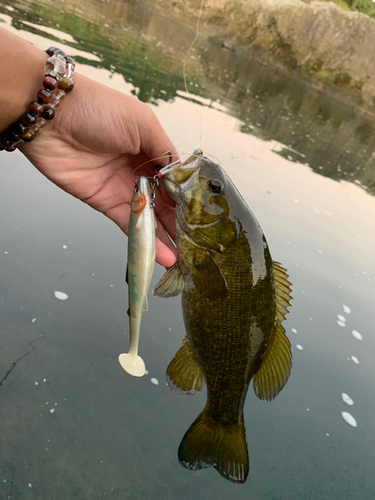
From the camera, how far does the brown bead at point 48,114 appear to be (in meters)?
1.64

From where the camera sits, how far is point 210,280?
5.21 feet

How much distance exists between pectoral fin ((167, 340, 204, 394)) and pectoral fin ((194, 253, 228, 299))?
33 centimetres

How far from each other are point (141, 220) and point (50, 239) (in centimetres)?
199

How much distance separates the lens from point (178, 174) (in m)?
1.54

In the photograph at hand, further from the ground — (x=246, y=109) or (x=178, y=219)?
(x=178, y=219)

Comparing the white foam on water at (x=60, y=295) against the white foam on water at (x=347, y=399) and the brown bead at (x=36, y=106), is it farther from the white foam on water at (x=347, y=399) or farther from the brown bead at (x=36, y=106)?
the white foam on water at (x=347, y=399)

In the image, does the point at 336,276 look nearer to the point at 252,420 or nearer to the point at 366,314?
the point at 366,314

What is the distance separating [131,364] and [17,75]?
1.26 m

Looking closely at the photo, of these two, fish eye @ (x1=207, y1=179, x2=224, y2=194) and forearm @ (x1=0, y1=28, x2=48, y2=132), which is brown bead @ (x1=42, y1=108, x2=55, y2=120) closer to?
forearm @ (x1=0, y1=28, x2=48, y2=132)

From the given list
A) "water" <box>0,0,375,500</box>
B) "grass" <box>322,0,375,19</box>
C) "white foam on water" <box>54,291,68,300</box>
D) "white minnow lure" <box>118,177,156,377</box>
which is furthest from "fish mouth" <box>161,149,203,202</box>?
"grass" <box>322,0,375,19</box>

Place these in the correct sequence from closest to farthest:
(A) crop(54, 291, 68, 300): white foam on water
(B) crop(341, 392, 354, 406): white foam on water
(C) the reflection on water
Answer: (A) crop(54, 291, 68, 300): white foam on water < (B) crop(341, 392, 354, 406): white foam on water < (C) the reflection on water

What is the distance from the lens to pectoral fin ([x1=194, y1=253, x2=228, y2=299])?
5.18ft

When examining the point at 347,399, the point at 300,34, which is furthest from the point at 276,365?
the point at 300,34

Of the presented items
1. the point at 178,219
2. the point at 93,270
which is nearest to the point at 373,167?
the point at 93,270
